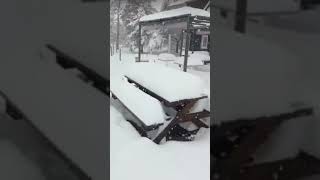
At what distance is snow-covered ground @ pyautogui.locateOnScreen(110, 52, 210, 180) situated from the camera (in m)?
1.12

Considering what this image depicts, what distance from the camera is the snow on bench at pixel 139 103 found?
120 centimetres

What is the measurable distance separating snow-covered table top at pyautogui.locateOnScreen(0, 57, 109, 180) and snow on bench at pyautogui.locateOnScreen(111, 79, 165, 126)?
29cm

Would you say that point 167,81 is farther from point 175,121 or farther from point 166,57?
point 175,121

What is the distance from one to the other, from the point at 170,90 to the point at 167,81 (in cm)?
6

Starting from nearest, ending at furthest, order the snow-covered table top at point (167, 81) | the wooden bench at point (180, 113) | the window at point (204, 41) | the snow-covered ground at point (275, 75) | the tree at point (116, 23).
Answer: the snow-covered ground at point (275, 75) < the tree at point (116, 23) < the window at point (204, 41) < the snow-covered table top at point (167, 81) < the wooden bench at point (180, 113)

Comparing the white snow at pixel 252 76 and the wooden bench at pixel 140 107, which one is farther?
the wooden bench at pixel 140 107

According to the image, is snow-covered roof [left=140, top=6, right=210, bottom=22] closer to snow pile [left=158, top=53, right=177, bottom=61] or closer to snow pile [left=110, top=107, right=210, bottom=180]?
snow pile [left=158, top=53, right=177, bottom=61]

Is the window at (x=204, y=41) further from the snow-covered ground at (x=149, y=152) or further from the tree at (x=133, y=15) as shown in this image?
the tree at (x=133, y=15)

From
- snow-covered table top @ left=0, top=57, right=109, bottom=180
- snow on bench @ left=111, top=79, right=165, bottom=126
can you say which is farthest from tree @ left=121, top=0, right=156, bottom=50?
snow-covered table top @ left=0, top=57, right=109, bottom=180

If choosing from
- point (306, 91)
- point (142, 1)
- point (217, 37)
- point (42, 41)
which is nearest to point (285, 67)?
point (306, 91)

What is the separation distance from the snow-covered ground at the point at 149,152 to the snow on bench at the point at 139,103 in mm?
42

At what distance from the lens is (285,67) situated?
0.82 m

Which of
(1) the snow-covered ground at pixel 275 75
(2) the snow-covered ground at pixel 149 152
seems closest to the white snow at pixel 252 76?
(1) the snow-covered ground at pixel 275 75

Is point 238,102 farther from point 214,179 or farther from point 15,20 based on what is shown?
point 15,20
